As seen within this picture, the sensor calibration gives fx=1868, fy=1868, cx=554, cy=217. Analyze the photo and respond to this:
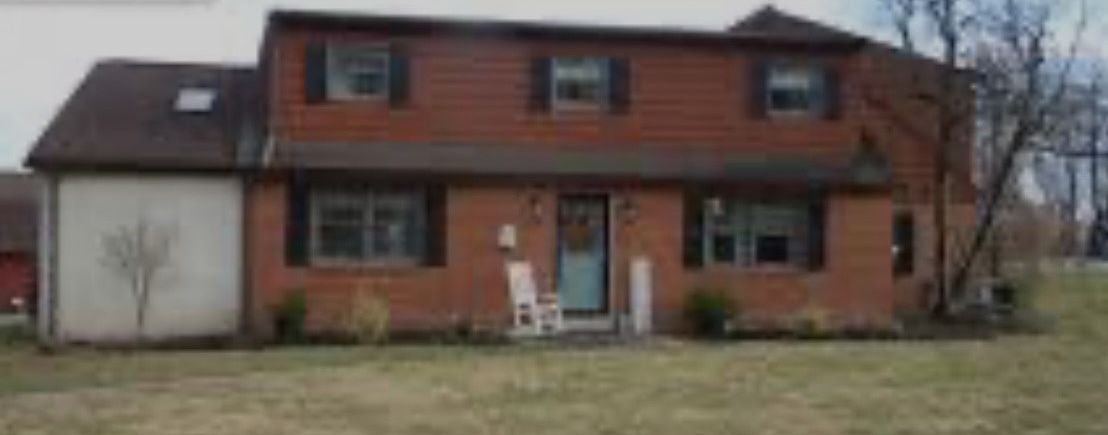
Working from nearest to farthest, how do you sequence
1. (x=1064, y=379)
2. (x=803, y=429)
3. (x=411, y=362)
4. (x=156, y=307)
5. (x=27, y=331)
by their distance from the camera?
(x=803, y=429), (x=1064, y=379), (x=411, y=362), (x=156, y=307), (x=27, y=331)

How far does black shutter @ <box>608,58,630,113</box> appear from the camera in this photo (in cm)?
2784

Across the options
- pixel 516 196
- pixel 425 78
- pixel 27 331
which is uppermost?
pixel 425 78

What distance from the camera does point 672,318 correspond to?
27656mm

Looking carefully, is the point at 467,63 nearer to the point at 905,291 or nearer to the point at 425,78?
the point at 425,78

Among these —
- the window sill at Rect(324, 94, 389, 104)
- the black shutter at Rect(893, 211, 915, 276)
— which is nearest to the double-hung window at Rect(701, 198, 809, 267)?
the window sill at Rect(324, 94, 389, 104)

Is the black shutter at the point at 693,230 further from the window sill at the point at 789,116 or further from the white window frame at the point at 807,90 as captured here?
the white window frame at the point at 807,90

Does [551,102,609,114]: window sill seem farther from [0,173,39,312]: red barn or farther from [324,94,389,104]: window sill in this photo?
[0,173,39,312]: red barn

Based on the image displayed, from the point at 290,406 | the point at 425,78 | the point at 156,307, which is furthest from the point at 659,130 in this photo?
the point at 290,406

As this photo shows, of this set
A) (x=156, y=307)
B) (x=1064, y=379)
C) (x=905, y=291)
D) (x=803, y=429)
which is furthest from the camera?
(x=905, y=291)

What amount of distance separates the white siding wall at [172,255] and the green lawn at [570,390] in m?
2.53

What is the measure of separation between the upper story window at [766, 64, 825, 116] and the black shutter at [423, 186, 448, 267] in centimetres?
537

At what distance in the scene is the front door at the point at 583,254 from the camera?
27.7 metres

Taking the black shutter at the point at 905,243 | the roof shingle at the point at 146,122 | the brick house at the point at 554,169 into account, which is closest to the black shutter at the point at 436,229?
the brick house at the point at 554,169

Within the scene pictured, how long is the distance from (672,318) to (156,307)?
24.6 feet
